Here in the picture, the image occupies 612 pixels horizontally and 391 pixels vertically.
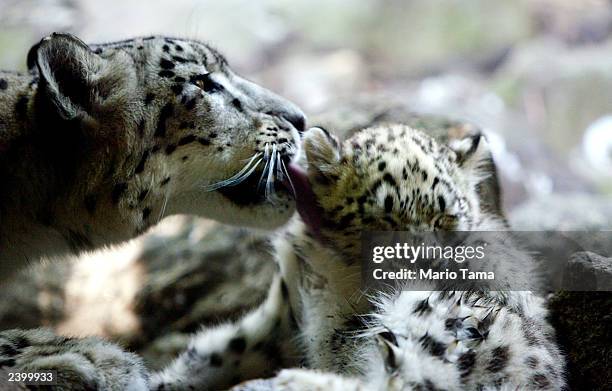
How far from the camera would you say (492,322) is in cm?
191

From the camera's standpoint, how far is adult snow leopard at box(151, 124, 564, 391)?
5.93 feet

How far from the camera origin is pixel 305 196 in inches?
91.7

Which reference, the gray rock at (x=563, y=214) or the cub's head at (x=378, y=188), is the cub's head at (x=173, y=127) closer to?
the cub's head at (x=378, y=188)

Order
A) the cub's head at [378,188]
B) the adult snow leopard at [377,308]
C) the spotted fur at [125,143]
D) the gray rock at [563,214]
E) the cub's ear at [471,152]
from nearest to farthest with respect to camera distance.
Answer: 1. the adult snow leopard at [377,308]
2. the spotted fur at [125,143]
3. the cub's head at [378,188]
4. the cub's ear at [471,152]
5. the gray rock at [563,214]

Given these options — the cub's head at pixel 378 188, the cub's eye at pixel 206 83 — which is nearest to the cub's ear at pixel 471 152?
the cub's head at pixel 378 188

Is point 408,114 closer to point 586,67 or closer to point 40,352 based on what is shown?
point 40,352

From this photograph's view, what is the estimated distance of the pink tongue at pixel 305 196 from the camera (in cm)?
232

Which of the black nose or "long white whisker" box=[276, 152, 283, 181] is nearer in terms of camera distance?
"long white whisker" box=[276, 152, 283, 181]

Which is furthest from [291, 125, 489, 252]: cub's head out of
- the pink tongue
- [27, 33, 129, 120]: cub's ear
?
[27, 33, 129, 120]: cub's ear

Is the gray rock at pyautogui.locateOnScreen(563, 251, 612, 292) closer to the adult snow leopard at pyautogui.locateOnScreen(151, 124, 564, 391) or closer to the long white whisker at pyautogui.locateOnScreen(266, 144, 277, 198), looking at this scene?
the adult snow leopard at pyautogui.locateOnScreen(151, 124, 564, 391)

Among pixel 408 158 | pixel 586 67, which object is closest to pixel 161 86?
pixel 408 158

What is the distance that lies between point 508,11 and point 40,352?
6.03 meters

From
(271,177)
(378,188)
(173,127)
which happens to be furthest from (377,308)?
(173,127)

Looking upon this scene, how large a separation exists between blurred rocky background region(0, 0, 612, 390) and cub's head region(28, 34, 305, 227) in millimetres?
486
